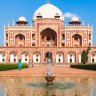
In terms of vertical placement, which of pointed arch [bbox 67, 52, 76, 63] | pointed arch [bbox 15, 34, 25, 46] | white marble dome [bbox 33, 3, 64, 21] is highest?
white marble dome [bbox 33, 3, 64, 21]

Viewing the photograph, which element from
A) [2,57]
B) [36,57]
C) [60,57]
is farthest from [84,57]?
[2,57]

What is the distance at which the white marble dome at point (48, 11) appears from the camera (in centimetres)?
6383

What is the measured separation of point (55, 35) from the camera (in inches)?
2440

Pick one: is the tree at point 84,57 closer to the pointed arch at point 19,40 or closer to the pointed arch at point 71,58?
the pointed arch at point 71,58

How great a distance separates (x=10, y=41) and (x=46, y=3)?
48.7 feet

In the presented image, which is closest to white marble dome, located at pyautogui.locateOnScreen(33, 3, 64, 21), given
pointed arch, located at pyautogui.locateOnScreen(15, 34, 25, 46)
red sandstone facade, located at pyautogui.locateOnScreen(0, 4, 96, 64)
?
red sandstone facade, located at pyautogui.locateOnScreen(0, 4, 96, 64)

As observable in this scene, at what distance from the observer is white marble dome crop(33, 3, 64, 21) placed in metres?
63.8

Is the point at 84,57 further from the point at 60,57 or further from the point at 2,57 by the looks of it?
the point at 2,57

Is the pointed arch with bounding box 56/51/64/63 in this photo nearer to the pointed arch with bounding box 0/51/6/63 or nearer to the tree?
the tree

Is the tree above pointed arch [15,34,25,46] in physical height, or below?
below

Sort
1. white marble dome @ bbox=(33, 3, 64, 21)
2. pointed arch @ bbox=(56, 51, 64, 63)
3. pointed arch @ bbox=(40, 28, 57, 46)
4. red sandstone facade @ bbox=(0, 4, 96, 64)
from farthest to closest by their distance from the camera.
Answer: white marble dome @ bbox=(33, 3, 64, 21) < pointed arch @ bbox=(40, 28, 57, 46) < red sandstone facade @ bbox=(0, 4, 96, 64) < pointed arch @ bbox=(56, 51, 64, 63)

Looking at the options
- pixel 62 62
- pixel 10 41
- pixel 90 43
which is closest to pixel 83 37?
pixel 90 43

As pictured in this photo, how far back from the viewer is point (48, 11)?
6462 cm

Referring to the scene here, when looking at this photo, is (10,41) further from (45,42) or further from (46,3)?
(46,3)
